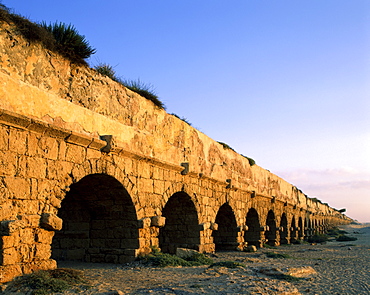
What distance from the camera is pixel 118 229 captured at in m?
7.55

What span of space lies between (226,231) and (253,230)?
2592 mm

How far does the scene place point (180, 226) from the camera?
9.96 m

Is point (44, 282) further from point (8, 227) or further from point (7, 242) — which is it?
point (8, 227)

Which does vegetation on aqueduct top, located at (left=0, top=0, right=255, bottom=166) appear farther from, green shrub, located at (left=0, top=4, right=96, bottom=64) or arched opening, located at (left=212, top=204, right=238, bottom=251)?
arched opening, located at (left=212, top=204, right=238, bottom=251)

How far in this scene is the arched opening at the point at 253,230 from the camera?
14805 mm

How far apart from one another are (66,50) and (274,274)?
5211mm

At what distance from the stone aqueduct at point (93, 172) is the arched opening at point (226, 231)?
0.03 meters

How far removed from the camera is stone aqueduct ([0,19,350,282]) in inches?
200

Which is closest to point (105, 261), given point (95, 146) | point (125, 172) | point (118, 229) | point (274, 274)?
point (118, 229)

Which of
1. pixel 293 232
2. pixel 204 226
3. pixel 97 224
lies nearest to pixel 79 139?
pixel 97 224

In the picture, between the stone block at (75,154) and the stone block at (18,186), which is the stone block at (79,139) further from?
the stone block at (18,186)

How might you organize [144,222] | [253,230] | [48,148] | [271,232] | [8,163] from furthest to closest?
[271,232], [253,230], [144,222], [48,148], [8,163]

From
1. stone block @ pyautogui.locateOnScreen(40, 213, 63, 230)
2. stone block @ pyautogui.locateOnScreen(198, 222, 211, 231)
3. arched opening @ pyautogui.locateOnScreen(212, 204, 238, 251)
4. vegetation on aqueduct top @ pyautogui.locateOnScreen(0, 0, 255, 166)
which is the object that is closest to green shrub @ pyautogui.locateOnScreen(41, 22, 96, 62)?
vegetation on aqueduct top @ pyautogui.locateOnScreen(0, 0, 255, 166)

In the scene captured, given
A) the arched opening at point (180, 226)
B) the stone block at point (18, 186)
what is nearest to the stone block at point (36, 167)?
the stone block at point (18, 186)
